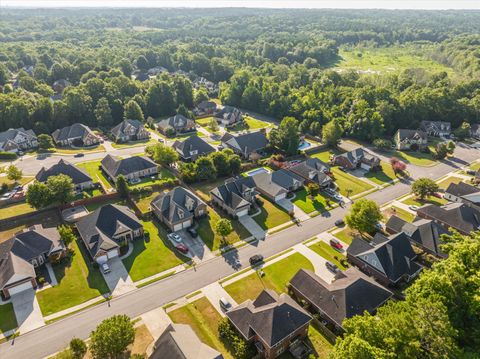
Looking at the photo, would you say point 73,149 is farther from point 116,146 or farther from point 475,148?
point 475,148

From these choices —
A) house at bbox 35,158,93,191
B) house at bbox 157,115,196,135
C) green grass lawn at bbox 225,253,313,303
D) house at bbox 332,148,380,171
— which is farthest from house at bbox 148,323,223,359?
house at bbox 157,115,196,135

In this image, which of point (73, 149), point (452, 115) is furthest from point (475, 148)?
point (73, 149)

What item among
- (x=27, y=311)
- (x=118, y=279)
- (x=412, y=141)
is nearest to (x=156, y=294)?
(x=118, y=279)

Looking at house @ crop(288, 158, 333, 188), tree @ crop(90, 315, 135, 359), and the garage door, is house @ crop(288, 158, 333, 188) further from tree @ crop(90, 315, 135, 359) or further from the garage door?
the garage door

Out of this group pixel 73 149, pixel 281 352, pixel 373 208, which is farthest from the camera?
pixel 73 149

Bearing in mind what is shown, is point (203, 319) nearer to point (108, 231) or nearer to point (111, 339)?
point (111, 339)

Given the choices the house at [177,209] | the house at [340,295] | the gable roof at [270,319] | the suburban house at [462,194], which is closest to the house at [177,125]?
the house at [177,209]
